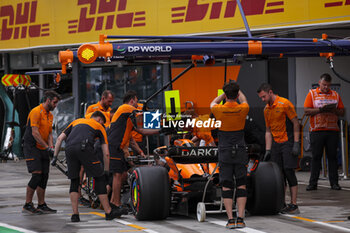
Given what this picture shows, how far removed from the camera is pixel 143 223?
10.4 m

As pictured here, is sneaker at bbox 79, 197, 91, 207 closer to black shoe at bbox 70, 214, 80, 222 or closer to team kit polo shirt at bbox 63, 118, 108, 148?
black shoe at bbox 70, 214, 80, 222

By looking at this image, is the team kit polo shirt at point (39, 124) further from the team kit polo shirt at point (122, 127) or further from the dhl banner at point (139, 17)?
the dhl banner at point (139, 17)

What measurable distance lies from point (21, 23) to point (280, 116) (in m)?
14.4

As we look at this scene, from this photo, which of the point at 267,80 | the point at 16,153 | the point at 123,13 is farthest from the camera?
the point at 16,153

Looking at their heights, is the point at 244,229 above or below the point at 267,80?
below

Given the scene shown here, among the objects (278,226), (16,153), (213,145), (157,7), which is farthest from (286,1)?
(16,153)

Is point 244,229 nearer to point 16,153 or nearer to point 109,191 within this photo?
point 109,191

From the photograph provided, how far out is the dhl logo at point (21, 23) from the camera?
2345 cm

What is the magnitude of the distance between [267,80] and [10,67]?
10.6 metres

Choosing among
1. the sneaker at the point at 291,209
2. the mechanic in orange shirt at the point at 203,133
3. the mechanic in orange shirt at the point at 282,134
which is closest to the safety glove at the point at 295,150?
the mechanic in orange shirt at the point at 282,134

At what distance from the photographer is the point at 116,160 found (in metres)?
11.5

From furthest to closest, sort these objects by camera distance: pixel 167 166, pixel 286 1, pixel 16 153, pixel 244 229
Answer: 1. pixel 16 153
2. pixel 286 1
3. pixel 167 166
4. pixel 244 229

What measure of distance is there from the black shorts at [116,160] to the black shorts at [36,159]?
3.99 feet

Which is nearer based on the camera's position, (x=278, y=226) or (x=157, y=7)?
(x=278, y=226)
